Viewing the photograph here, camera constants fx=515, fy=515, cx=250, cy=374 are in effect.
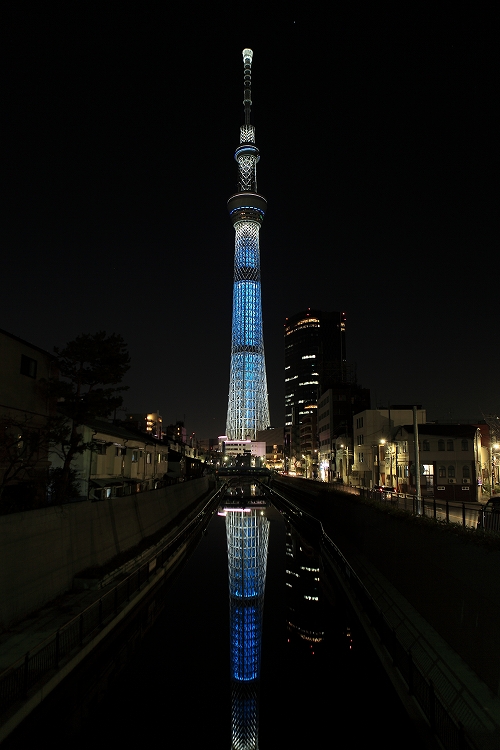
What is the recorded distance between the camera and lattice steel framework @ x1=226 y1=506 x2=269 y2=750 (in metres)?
10.2

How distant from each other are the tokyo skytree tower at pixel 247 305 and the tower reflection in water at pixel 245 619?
80572 mm

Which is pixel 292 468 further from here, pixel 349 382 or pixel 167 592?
pixel 167 592

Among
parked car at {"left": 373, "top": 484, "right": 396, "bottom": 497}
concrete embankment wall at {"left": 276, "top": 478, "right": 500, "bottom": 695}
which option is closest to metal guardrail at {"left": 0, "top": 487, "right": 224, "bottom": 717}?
concrete embankment wall at {"left": 276, "top": 478, "right": 500, "bottom": 695}

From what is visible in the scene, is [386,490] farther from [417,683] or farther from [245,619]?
[417,683]

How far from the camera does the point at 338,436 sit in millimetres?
63125

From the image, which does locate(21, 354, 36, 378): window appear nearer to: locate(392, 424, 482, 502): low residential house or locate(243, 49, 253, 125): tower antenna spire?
locate(392, 424, 482, 502): low residential house

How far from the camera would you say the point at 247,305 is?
382 ft

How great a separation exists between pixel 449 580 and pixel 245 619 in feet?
26.3

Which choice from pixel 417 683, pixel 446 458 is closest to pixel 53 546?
pixel 417 683

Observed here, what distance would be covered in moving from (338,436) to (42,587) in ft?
175

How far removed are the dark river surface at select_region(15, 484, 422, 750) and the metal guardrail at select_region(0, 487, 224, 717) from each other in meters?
0.97

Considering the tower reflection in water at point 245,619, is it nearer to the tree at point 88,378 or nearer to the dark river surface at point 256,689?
the dark river surface at point 256,689

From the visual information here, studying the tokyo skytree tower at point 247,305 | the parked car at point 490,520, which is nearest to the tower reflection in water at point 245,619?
the parked car at point 490,520

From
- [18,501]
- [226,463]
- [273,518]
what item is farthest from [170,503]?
[226,463]
